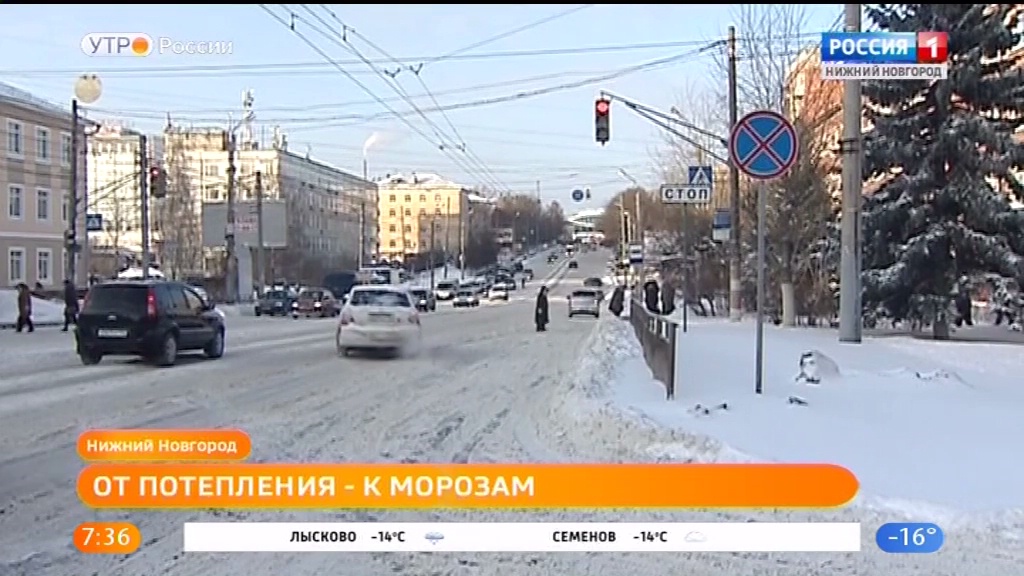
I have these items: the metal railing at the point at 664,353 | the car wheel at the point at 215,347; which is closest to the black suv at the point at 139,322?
the car wheel at the point at 215,347

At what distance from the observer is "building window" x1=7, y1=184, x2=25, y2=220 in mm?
5734

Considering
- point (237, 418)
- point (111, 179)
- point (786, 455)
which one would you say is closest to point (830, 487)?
point (786, 455)

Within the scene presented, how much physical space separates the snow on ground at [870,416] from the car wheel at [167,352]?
589cm

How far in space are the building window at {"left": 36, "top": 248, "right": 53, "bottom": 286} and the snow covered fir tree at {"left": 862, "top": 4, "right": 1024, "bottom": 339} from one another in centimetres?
1520

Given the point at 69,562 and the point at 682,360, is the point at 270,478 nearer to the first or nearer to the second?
the point at 69,562

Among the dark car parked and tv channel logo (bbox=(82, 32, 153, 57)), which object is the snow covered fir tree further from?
tv channel logo (bbox=(82, 32, 153, 57))

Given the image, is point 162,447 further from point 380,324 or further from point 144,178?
point 380,324

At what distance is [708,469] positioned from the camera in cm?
406

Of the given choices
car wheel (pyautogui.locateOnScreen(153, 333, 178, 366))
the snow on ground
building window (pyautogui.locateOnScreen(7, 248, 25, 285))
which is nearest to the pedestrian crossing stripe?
the snow on ground

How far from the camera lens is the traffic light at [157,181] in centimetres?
559

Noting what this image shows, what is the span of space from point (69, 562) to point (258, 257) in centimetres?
1007

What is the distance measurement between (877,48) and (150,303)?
35.1 feet

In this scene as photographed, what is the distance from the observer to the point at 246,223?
8938 mm

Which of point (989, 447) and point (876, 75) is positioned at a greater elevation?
point (876, 75)
